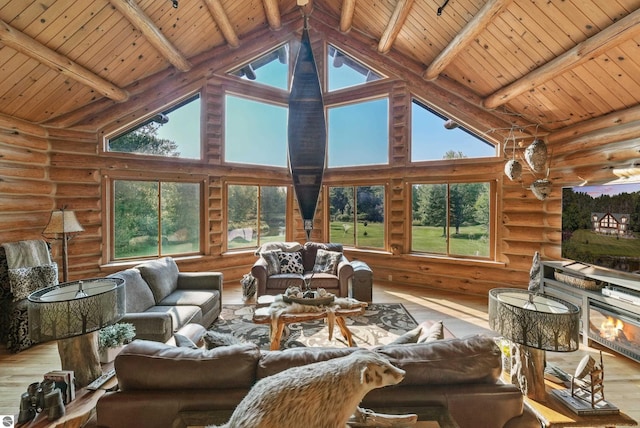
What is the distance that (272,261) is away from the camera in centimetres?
495

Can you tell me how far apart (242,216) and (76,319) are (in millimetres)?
4847

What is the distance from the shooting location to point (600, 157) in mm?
3951

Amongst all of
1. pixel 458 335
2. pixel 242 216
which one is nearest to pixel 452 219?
pixel 458 335

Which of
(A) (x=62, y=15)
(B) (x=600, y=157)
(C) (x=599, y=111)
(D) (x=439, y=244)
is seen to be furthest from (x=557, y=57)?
(A) (x=62, y=15)

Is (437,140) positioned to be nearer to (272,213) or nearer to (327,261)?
(327,261)

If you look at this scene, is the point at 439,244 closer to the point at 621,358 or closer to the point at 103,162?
the point at 621,358

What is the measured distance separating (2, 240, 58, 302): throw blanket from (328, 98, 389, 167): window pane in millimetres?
5248

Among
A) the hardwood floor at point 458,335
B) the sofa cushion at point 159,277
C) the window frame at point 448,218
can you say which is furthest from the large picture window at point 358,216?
the sofa cushion at point 159,277

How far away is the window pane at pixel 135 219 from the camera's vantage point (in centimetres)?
516

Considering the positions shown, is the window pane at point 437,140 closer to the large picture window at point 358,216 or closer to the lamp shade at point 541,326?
the large picture window at point 358,216

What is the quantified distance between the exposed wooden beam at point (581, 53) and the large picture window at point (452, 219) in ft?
5.76

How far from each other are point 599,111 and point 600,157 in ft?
2.02

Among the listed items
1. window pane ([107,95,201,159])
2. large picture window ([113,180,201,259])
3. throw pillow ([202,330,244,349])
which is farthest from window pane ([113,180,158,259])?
throw pillow ([202,330,244,349])

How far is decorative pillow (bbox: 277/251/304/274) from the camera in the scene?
16.5 ft
